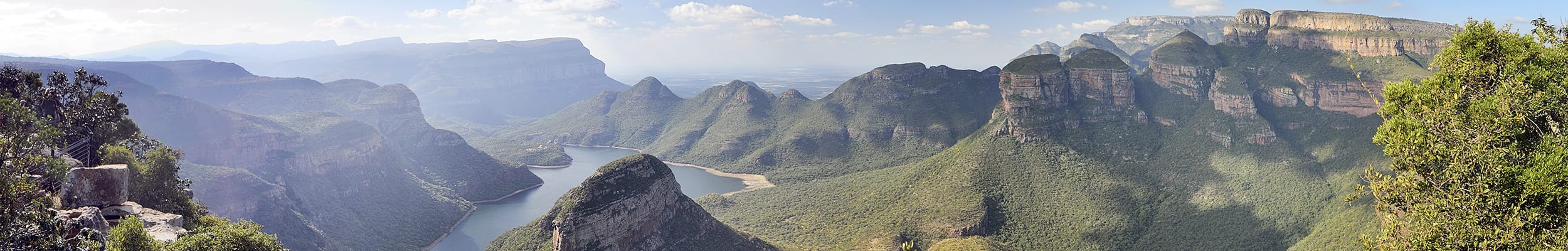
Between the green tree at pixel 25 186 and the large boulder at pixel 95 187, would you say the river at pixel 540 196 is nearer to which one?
the large boulder at pixel 95 187

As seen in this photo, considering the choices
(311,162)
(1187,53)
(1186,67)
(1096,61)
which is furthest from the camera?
(311,162)

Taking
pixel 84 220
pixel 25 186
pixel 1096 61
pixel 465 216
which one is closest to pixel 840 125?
pixel 1096 61

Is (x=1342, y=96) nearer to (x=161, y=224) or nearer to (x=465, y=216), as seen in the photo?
(x=161, y=224)

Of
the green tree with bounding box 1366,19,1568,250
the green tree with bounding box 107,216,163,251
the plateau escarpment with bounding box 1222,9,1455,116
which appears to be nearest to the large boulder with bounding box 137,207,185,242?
the green tree with bounding box 107,216,163,251

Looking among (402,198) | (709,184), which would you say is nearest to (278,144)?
(402,198)

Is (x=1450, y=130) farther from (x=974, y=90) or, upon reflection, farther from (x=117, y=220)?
(x=974, y=90)

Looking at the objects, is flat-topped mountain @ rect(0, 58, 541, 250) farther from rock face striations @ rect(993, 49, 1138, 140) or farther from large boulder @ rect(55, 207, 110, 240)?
rock face striations @ rect(993, 49, 1138, 140)

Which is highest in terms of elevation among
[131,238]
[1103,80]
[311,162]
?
[1103,80]
